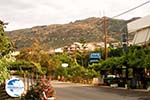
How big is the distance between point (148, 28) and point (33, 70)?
27.1 meters

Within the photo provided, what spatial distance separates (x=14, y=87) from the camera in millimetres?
18266

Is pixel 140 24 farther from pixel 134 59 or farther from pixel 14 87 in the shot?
pixel 14 87

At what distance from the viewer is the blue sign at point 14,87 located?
58.9ft

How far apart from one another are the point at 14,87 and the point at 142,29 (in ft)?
125

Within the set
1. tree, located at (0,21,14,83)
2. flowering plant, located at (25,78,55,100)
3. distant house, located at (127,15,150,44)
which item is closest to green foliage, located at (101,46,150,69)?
distant house, located at (127,15,150,44)

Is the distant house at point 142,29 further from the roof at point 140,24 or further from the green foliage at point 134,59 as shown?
the green foliage at point 134,59

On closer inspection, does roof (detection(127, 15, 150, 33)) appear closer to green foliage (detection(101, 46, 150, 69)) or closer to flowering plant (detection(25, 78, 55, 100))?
green foliage (detection(101, 46, 150, 69))

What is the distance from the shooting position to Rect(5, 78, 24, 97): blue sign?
707 inches

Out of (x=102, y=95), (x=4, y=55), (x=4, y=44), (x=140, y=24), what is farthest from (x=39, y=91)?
(x=140, y=24)

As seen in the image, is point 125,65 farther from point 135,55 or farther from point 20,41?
point 20,41

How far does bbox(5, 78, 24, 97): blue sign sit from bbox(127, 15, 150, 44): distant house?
34176 millimetres

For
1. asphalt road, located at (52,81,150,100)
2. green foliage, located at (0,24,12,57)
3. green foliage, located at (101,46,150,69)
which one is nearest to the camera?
green foliage, located at (0,24,12,57)

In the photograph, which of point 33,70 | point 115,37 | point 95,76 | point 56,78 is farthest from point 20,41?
point 33,70

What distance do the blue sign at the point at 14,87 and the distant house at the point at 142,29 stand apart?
34176 millimetres
